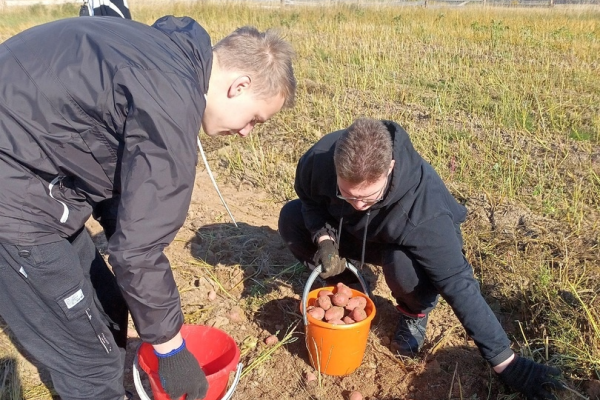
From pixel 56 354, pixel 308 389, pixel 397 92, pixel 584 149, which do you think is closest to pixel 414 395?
pixel 308 389

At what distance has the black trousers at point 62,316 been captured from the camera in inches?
64.2

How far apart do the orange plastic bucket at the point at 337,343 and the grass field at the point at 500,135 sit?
0.76 meters

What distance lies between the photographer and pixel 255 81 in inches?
58.9

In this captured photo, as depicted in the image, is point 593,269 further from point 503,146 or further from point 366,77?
point 366,77

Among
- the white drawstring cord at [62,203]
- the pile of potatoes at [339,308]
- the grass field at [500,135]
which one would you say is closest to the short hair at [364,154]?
the pile of potatoes at [339,308]

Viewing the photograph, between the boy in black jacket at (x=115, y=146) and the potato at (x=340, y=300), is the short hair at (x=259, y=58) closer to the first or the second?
the boy in black jacket at (x=115, y=146)

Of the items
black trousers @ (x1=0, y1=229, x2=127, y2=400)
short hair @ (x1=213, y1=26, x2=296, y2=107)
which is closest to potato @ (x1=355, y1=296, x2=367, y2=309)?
black trousers @ (x1=0, y1=229, x2=127, y2=400)

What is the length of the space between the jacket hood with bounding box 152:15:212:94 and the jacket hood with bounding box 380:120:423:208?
951 mm

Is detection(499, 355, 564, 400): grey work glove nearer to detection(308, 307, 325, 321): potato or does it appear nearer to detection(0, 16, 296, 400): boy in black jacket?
detection(308, 307, 325, 321): potato

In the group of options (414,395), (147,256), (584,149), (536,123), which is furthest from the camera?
(536,123)

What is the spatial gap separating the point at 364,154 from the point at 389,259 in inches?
27.0

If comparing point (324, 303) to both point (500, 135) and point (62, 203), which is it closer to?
point (62, 203)

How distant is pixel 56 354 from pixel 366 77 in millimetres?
5038

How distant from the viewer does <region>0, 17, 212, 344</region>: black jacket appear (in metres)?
1.29
